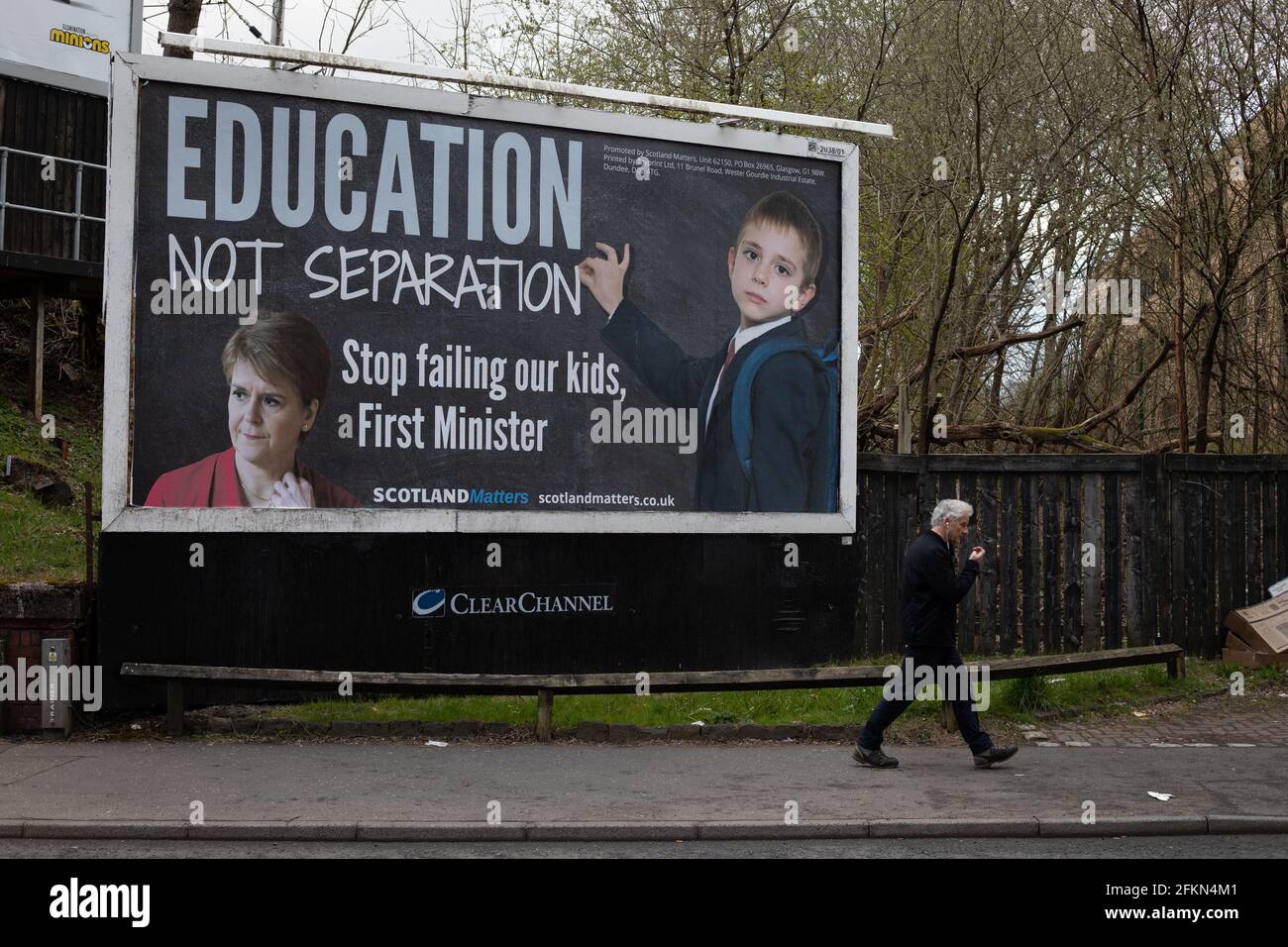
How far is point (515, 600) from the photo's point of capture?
12328 millimetres

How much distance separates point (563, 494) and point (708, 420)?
170 centimetres

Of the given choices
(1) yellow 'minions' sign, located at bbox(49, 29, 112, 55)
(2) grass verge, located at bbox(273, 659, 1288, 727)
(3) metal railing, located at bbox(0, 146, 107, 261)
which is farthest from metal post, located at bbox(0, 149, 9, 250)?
(2) grass verge, located at bbox(273, 659, 1288, 727)

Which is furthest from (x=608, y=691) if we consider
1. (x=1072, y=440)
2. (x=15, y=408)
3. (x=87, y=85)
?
(x=87, y=85)

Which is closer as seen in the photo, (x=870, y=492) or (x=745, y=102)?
(x=870, y=492)

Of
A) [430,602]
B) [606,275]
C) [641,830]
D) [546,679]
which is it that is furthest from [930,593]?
[606,275]

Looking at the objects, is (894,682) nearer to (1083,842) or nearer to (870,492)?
(1083,842)

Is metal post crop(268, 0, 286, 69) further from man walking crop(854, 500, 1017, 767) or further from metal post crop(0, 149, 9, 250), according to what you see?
man walking crop(854, 500, 1017, 767)

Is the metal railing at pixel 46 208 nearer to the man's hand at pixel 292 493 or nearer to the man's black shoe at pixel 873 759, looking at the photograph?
the man's hand at pixel 292 493

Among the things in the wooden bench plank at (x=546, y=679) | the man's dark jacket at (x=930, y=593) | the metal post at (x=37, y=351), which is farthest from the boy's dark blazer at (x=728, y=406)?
the metal post at (x=37, y=351)

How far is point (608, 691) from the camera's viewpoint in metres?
11.1

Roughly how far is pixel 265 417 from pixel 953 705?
6.31 metres

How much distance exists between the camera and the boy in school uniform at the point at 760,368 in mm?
12859

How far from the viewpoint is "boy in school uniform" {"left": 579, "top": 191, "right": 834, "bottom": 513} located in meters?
12.9

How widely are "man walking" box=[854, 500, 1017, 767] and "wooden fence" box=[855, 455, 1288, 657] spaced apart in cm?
401
